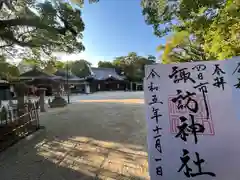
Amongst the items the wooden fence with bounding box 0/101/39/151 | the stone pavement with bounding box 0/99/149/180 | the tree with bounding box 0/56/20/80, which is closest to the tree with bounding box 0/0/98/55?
the tree with bounding box 0/56/20/80

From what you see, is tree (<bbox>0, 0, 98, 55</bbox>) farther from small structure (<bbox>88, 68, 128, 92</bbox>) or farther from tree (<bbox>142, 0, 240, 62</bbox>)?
small structure (<bbox>88, 68, 128, 92</bbox>)

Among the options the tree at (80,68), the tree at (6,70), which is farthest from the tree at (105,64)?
the tree at (6,70)

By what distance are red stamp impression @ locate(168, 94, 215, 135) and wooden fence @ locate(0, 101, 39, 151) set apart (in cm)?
397

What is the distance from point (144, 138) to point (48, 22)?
392cm

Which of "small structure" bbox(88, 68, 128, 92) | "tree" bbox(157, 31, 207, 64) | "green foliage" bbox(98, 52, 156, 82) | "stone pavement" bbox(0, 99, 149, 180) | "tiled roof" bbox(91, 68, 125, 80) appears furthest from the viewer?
"green foliage" bbox(98, 52, 156, 82)

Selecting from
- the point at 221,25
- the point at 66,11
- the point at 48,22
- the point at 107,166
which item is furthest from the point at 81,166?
the point at 66,11

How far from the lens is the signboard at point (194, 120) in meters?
1.74

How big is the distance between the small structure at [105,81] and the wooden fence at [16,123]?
2754 cm

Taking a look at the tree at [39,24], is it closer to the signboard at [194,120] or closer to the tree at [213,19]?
the tree at [213,19]

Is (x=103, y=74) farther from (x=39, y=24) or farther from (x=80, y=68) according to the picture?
(x=39, y=24)

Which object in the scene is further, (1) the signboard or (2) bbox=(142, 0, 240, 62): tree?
(2) bbox=(142, 0, 240, 62): tree

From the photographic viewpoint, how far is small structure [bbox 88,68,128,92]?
3429cm

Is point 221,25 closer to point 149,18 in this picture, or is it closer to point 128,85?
point 149,18

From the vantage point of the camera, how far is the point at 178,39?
5277mm
